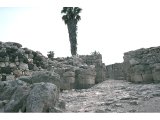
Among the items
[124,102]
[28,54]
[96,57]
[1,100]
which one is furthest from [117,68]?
[1,100]

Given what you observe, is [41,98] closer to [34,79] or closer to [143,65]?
[34,79]

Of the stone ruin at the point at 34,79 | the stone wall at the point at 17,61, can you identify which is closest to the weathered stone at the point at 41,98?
the stone ruin at the point at 34,79

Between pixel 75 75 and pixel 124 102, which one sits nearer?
pixel 124 102

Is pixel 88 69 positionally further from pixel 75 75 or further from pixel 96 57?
pixel 96 57

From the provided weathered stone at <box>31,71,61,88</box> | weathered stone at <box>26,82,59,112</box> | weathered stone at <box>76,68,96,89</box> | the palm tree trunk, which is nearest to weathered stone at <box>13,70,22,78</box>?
weathered stone at <box>31,71,61,88</box>

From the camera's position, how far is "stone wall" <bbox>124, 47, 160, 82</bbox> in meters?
10.9

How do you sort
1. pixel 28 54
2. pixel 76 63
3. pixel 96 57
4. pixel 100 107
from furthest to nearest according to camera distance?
pixel 96 57 < pixel 76 63 < pixel 28 54 < pixel 100 107

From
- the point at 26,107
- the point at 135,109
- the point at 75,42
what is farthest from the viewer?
the point at 75,42

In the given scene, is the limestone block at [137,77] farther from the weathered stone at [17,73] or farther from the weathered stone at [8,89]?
the weathered stone at [8,89]

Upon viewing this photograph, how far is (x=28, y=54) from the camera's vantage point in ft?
37.8

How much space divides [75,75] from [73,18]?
606 inches

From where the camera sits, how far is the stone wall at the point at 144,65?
35.7 feet

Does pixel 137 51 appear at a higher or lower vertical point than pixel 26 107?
higher

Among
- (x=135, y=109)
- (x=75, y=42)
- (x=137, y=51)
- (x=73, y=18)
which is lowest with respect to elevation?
(x=135, y=109)
